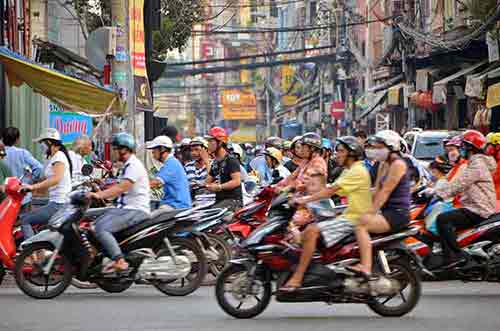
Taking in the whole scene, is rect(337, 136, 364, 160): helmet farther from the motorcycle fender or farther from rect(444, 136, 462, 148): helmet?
the motorcycle fender

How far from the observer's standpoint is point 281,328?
9680 mm

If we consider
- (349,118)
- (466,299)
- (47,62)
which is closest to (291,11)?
(349,118)

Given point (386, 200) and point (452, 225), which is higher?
point (386, 200)

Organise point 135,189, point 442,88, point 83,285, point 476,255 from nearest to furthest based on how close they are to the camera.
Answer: point 135,189, point 476,255, point 83,285, point 442,88

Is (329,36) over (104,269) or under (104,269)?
over

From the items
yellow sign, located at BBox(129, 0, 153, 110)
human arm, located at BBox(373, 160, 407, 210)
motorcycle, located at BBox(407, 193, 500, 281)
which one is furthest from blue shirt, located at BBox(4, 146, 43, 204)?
human arm, located at BBox(373, 160, 407, 210)

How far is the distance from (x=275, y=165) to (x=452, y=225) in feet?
20.2

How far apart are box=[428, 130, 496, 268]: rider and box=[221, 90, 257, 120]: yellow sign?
8605 cm

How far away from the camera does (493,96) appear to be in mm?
27844

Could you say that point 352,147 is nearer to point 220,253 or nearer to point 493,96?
point 220,253

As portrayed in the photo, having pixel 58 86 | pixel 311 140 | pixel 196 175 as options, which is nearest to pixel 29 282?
pixel 311 140

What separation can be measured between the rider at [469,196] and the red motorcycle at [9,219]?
408cm

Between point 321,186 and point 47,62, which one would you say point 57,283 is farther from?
point 47,62

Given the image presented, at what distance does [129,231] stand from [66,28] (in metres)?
22.6
